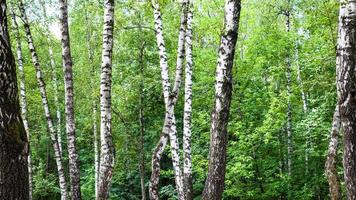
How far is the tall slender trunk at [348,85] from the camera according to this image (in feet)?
23.0

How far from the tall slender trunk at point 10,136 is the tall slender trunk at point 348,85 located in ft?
17.1

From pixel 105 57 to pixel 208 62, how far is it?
1119 cm

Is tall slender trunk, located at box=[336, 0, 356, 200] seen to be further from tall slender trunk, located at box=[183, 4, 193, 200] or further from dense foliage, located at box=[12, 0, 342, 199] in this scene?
dense foliage, located at box=[12, 0, 342, 199]

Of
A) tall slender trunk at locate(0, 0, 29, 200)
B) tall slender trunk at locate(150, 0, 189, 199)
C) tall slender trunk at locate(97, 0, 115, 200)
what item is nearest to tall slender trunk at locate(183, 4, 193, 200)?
tall slender trunk at locate(150, 0, 189, 199)

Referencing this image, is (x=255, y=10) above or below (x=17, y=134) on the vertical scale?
above

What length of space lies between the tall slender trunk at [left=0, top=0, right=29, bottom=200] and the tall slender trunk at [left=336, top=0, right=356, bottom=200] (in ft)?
17.1

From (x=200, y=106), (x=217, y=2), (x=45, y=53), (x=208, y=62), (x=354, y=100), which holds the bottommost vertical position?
(x=354, y=100)

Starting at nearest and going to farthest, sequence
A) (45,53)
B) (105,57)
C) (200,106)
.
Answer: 1. (105,57)
2. (200,106)
3. (45,53)

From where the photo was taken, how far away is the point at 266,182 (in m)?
17.7

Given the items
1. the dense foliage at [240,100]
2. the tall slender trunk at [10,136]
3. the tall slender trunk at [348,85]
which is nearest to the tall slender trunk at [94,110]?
the dense foliage at [240,100]

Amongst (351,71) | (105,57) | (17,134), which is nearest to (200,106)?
(105,57)

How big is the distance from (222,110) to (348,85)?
2.21m

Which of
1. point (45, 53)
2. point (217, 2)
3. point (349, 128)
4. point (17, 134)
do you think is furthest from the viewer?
point (45, 53)

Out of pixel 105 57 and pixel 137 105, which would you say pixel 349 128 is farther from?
pixel 137 105
